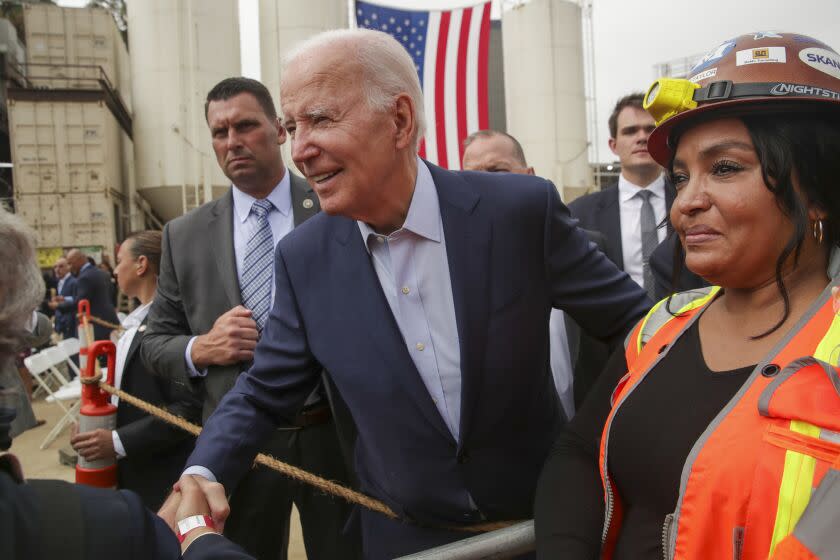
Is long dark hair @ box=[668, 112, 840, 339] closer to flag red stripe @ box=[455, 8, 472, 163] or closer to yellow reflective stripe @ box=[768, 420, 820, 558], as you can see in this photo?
yellow reflective stripe @ box=[768, 420, 820, 558]

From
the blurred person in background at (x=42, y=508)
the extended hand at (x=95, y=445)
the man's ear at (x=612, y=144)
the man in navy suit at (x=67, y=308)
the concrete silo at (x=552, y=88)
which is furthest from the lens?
the concrete silo at (x=552, y=88)

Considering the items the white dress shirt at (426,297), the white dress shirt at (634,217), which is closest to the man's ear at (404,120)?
the white dress shirt at (426,297)

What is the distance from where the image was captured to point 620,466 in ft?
4.42

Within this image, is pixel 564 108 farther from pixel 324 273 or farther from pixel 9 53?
pixel 324 273

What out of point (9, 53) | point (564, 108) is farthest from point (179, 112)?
point (564, 108)

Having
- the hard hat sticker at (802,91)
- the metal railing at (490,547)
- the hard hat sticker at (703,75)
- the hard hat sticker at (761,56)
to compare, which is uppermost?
the hard hat sticker at (761,56)

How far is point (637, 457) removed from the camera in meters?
1.31

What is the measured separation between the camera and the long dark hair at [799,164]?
4.05 feet

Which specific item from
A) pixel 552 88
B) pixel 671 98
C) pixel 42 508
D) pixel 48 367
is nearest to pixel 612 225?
pixel 671 98

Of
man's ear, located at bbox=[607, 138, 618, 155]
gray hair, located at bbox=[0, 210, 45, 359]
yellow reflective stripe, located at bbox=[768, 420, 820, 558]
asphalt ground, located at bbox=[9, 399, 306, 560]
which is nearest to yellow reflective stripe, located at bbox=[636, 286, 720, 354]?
yellow reflective stripe, located at bbox=[768, 420, 820, 558]

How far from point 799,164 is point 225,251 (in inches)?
81.6

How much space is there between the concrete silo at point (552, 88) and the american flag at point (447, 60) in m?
13.4

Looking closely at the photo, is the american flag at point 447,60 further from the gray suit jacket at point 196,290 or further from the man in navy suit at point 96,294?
the gray suit jacket at point 196,290

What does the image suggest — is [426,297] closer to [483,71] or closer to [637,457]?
[637,457]
